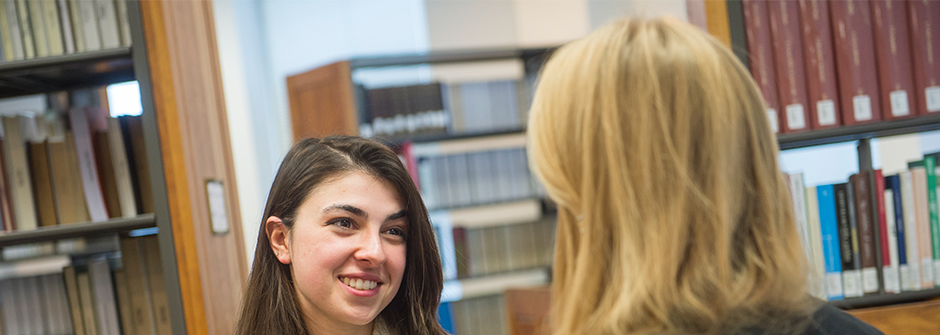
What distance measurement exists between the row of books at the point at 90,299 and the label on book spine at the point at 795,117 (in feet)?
5.94

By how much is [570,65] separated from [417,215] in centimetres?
88

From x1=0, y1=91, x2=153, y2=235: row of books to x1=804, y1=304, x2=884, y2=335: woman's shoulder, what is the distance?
1.74 m

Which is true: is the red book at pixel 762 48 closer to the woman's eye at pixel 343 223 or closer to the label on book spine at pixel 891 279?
the label on book spine at pixel 891 279

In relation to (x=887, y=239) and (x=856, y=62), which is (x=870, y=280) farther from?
(x=856, y=62)

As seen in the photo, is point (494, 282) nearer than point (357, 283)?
No

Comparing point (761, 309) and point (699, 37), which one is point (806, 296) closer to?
point (761, 309)

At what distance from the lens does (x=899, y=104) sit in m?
1.90

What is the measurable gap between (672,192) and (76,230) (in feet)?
5.42

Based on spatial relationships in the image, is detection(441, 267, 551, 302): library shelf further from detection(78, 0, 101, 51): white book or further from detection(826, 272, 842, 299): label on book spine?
detection(78, 0, 101, 51): white book

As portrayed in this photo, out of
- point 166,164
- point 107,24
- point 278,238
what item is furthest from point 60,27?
point 278,238

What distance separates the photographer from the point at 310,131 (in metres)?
3.62

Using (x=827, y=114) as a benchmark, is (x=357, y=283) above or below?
below

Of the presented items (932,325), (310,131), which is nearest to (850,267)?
(932,325)

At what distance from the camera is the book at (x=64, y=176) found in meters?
1.88
